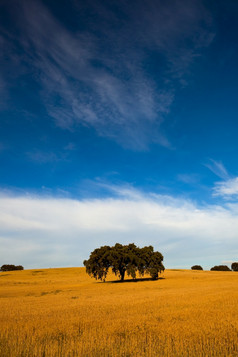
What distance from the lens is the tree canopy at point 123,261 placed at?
199 ft

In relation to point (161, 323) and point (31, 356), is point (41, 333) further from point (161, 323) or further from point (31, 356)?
point (161, 323)

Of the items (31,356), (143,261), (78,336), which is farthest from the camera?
(143,261)

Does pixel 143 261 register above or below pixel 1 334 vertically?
above

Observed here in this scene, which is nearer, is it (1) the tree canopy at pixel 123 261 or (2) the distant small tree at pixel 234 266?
(1) the tree canopy at pixel 123 261

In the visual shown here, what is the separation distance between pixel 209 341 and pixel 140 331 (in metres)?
3.50

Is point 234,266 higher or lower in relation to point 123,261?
higher

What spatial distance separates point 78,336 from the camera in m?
12.5

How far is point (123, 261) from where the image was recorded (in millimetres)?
61531

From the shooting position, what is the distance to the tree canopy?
6056 centimetres

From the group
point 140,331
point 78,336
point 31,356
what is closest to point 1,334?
point 78,336

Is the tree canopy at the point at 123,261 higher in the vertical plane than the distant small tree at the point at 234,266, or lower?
lower

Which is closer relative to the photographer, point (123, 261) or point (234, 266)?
point (123, 261)

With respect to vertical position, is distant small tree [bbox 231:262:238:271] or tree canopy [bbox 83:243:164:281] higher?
distant small tree [bbox 231:262:238:271]

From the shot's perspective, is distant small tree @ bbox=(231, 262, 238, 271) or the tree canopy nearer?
the tree canopy
